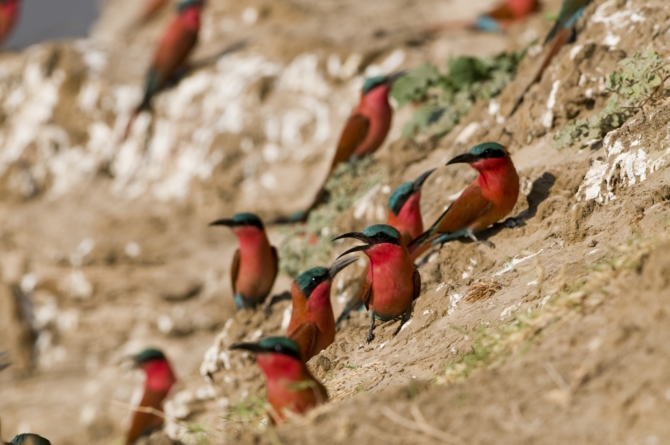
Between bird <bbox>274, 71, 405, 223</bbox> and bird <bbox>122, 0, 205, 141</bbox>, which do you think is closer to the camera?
bird <bbox>274, 71, 405, 223</bbox>

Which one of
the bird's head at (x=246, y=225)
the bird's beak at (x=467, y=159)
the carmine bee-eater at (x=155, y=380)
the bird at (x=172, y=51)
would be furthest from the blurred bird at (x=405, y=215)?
the bird at (x=172, y=51)

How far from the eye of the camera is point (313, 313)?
4.97 metres

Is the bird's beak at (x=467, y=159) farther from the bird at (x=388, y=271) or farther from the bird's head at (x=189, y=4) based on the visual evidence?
the bird's head at (x=189, y=4)

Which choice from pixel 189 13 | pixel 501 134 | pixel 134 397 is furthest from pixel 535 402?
pixel 189 13

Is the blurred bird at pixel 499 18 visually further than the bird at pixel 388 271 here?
Yes

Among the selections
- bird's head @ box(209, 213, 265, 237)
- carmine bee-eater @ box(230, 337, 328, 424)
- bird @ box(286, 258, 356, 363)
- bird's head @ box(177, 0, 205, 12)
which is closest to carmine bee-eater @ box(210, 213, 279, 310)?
bird's head @ box(209, 213, 265, 237)

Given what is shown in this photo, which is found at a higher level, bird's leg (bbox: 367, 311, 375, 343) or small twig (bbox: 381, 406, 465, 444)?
small twig (bbox: 381, 406, 465, 444)

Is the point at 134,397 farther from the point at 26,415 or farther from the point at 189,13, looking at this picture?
the point at 189,13

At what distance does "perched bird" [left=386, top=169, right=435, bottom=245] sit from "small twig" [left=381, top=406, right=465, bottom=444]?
2798 mm

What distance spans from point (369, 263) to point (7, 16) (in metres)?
9.80

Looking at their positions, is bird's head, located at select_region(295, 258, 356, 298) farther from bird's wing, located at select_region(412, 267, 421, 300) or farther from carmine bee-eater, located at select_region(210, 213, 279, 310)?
carmine bee-eater, located at select_region(210, 213, 279, 310)

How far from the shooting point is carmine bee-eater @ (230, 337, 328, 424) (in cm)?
356

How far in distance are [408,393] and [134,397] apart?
6.60 meters

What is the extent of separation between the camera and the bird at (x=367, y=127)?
7.95 metres
